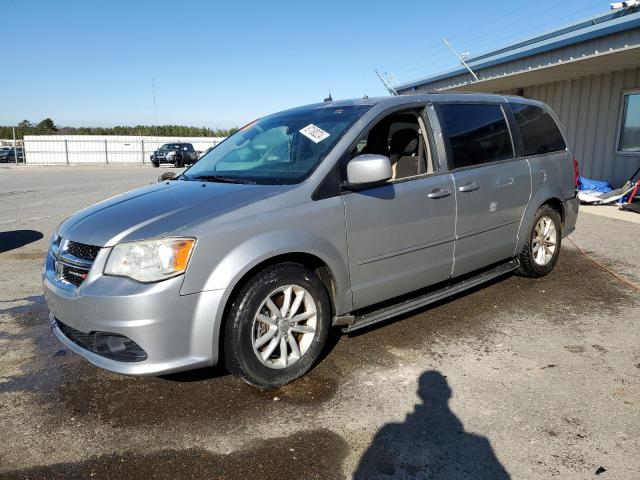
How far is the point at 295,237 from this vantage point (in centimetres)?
316

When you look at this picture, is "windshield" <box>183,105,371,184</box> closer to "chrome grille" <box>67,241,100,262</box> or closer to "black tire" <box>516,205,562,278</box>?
"chrome grille" <box>67,241,100,262</box>

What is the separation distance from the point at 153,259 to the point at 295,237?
0.85 meters

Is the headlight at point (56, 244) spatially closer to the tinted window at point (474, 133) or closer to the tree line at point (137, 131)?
the tinted window at point (474, 133)

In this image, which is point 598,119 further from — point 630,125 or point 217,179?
point 217,179

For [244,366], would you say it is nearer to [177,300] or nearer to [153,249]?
[177,300]

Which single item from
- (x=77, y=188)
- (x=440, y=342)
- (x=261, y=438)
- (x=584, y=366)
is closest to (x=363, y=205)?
(x=440, y=342)

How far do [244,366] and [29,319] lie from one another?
2635mm

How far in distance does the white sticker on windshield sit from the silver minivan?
0.02 m

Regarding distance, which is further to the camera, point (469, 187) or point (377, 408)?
point (469, 187)

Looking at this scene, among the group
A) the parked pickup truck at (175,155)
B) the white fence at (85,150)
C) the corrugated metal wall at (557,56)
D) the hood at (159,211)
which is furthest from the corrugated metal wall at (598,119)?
the white fence at (85,150)

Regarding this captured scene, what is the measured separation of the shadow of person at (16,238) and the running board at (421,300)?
613 cm

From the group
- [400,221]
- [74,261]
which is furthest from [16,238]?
[400,221]

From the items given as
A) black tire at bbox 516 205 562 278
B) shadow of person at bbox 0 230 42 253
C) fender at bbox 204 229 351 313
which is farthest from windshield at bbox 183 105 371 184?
shadow of person at bbox 0 230 42 253

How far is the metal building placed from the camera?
9.70 metres
